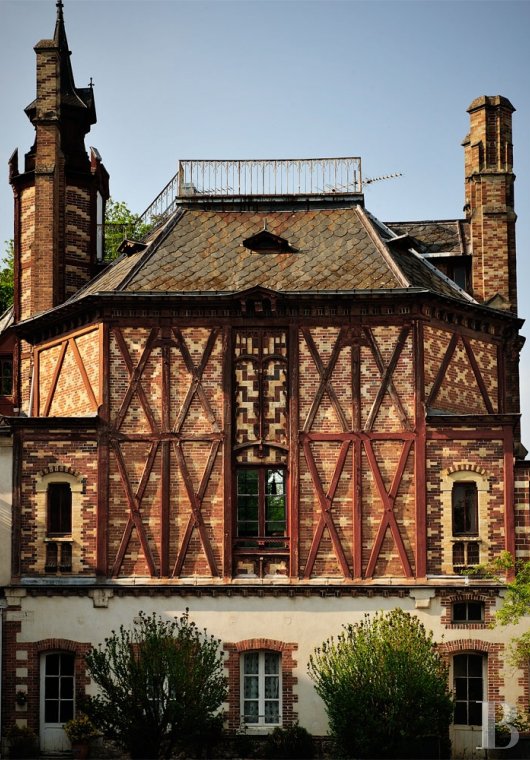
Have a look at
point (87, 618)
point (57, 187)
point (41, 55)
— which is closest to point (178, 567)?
point (87, 618)

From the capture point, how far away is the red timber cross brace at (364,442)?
35.6 meters

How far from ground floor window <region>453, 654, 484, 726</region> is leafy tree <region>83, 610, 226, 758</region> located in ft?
19.2

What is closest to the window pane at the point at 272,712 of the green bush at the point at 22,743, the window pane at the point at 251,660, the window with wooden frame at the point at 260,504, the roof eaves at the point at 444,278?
the window pane at the point at 251,660

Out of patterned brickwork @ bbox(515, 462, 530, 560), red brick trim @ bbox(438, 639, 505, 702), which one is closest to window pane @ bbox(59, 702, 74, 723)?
red brick trim @ bbox(438, 639, 505, 702)

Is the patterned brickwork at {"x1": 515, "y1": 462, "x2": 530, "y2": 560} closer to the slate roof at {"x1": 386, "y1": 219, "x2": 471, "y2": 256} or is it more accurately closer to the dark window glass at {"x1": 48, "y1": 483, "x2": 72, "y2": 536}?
the slate roof at {"x1": 386, "y1": 219, "x2": 471, "y2": 256}

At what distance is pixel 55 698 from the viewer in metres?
35.5

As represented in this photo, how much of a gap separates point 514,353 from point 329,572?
9219 millimetres

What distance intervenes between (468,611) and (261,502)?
572cm

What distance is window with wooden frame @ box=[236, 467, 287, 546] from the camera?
36.0 meters

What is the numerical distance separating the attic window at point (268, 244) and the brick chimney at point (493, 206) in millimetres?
5374

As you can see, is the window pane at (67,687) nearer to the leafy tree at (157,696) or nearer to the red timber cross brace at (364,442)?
the leafy tree at (157,696)

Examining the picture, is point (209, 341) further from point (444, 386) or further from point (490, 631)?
point (490, 631)

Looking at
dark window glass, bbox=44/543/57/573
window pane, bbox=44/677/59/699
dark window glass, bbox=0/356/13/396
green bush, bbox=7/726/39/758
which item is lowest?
green bush, bbox=7/726/39/758

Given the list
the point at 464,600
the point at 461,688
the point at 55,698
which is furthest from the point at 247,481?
the point at 461,688
